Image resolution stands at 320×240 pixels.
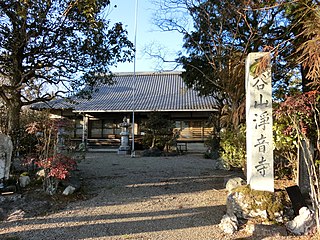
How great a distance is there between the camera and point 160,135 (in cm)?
1577

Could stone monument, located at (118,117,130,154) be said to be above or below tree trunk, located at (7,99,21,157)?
below

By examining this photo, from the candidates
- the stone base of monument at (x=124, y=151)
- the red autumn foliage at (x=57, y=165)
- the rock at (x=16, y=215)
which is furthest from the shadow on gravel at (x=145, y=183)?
the stone base of monument at (x=124, y=151)

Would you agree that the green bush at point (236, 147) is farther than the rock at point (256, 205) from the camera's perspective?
Yes

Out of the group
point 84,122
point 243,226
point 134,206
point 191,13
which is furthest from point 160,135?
point 243,226

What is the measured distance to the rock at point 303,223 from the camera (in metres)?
3.99

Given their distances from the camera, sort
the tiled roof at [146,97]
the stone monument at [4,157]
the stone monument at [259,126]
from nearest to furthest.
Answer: the stone monument at [259,126] → the stone monument at [4,157] → the tiled roof at [146,97]

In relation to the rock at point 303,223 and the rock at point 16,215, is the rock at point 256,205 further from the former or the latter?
the rock at point 16,215

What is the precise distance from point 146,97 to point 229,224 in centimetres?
1634

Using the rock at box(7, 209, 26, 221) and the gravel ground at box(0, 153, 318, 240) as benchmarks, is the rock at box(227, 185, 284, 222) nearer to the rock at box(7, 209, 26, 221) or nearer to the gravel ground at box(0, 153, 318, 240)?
the gravel ground at box(0, 153, 318, 240)

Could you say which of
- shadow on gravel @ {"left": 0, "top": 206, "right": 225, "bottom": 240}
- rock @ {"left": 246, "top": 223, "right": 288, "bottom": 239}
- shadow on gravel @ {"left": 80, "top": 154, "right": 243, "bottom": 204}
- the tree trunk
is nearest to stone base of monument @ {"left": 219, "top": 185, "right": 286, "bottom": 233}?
rock @ {"left": 246, "top": 223, "right": 288, "bottom": 239}

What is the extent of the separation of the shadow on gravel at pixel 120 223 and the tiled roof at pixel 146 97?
10.3m

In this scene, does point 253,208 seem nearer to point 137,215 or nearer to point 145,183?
point 137,215

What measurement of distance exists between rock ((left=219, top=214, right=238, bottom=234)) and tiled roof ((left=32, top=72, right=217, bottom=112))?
1104cm

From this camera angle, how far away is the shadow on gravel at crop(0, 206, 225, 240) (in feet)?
13.4
